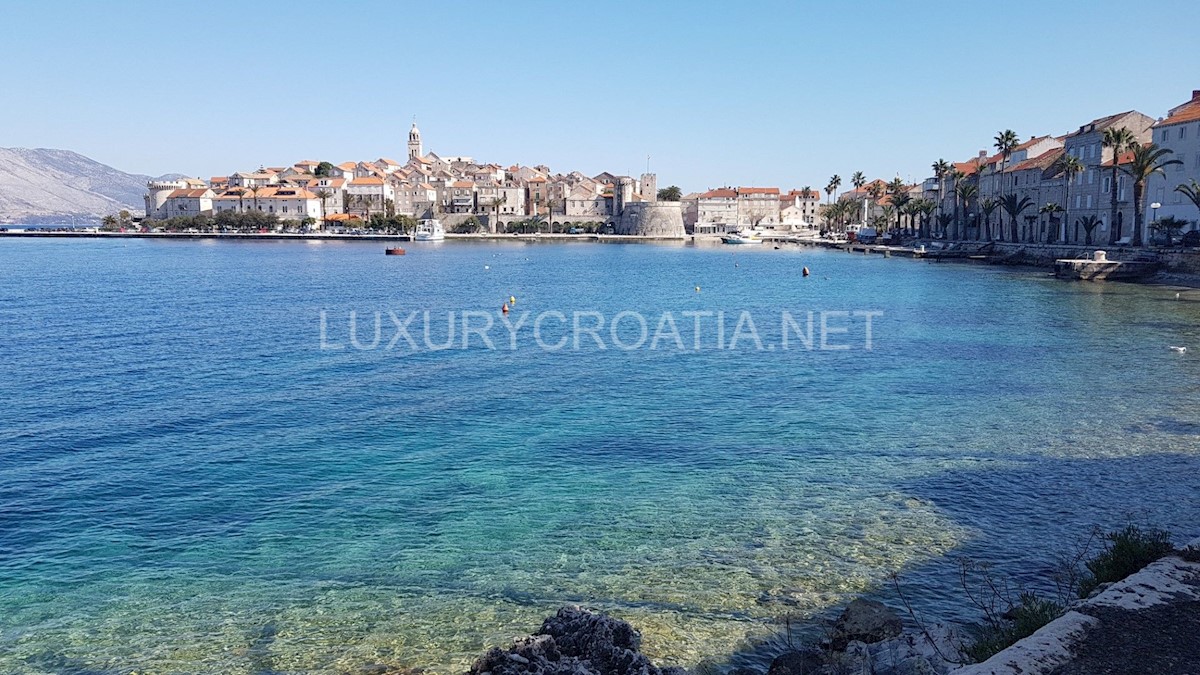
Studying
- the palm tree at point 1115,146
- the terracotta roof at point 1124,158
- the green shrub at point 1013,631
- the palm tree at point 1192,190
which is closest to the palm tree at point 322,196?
the palm tree at point 1115,146

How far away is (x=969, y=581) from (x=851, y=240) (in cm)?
12434

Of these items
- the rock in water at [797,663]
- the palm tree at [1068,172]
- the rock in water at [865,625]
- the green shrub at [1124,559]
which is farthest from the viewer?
the palm tree at [1068,172]

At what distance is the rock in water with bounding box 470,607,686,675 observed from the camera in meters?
6.97

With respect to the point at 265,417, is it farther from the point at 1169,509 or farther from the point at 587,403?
the point at 1169,509

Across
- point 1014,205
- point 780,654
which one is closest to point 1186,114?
point 1014,205

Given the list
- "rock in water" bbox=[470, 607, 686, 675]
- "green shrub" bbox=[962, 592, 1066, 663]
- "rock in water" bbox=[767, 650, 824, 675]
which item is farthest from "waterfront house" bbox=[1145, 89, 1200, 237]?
Answer: "rock in water" bbox=[470, 607, 686, 675]

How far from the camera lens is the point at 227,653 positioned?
935 centimetres

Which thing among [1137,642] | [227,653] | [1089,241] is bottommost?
[227,653]

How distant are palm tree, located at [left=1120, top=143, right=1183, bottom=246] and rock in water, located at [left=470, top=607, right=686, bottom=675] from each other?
217ft

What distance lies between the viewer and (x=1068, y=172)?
73375 mm

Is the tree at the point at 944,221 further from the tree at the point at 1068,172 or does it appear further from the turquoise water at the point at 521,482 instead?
the turquoise water at the point at 521,482

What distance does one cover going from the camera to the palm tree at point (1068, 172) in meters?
71.4

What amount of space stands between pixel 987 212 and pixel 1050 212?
1171cm

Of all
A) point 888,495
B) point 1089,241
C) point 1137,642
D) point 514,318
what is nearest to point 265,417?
point 888,495
